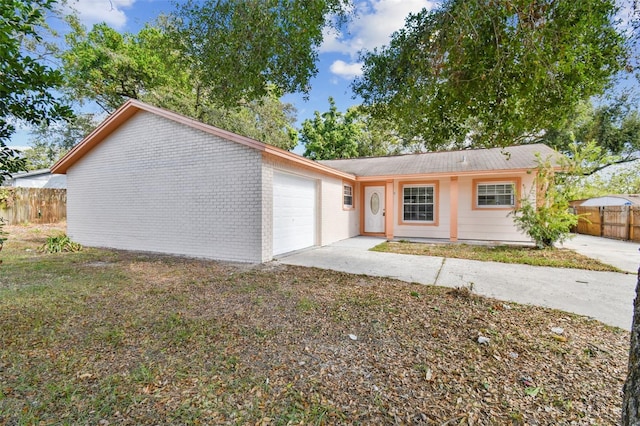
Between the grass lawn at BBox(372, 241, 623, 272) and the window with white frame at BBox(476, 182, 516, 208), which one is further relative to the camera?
the window with white frame at BBox(476, 182, 516, 208)

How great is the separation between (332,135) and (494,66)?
19264 millimetres

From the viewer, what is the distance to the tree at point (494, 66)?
408 centimetres

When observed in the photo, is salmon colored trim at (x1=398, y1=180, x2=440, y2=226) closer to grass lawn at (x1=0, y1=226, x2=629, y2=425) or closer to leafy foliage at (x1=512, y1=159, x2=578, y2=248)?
leafy foliage at (x1=512, y1=159, x2=578, y2=248)

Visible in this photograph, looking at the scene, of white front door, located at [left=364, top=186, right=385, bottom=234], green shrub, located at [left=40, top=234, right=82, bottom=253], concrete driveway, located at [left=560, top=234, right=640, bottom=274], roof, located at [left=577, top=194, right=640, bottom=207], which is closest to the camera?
concrete driveway, located at [left=560, top=234, right=640, bottom=274]

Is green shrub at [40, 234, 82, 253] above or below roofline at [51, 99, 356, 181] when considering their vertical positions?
below

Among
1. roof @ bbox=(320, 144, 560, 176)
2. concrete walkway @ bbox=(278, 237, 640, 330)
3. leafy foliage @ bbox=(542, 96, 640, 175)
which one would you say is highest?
leafy foliage @ bbox=(542, 96, 640, 175)

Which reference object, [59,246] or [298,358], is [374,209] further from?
[59,246]

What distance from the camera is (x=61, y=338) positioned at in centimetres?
324

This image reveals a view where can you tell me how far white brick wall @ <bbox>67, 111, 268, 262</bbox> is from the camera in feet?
24.2

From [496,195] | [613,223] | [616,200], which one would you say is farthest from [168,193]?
[616,200]

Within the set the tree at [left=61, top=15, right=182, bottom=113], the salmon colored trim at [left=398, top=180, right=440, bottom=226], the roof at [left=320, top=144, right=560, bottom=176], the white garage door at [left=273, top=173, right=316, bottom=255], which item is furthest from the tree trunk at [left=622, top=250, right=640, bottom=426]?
the tree at [left=61, top=15, right=182, bottom=113]

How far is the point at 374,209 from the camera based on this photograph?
12633mm

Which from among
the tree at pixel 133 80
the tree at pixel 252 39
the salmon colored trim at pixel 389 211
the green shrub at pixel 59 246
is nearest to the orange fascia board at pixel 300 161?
the salmon colored trim at pixel 389 211

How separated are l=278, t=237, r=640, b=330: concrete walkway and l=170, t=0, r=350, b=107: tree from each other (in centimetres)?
407
